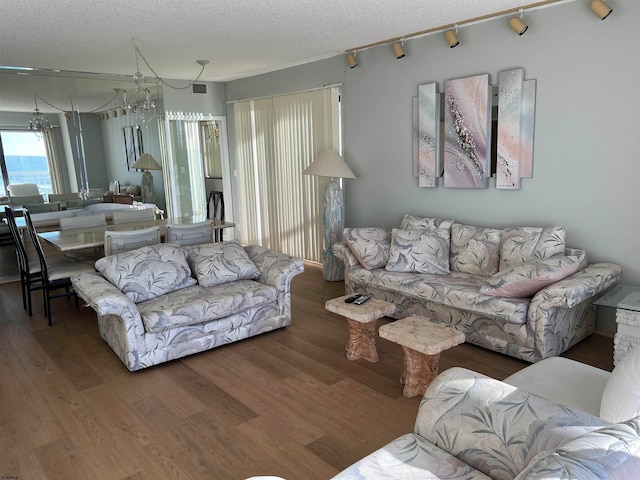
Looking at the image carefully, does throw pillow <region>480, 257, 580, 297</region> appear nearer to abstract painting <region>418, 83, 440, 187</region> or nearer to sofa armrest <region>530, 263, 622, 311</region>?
sofa armrest <region>530, 263, 622, 311</region>

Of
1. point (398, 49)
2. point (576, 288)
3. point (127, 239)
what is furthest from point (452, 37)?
point (127, 239)

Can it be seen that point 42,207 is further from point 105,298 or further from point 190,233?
point 105,298

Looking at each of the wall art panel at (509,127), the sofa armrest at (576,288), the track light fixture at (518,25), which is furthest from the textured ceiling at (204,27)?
the sofa armrest at (576,288)

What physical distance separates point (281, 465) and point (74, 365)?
6.47 feet

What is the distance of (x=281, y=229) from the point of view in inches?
262

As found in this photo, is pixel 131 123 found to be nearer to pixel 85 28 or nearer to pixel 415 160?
pixel 85 28

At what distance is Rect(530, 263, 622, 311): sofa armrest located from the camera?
3.00 m

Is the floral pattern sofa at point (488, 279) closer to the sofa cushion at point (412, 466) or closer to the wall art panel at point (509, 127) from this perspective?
the wall art panel at point (509, 127)

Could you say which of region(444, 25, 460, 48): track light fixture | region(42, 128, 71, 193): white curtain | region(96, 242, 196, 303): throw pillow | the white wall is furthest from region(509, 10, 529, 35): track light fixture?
region(42, 128, 71, 193): white curtain

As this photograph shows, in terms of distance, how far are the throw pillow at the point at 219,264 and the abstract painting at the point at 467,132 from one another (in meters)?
2.00

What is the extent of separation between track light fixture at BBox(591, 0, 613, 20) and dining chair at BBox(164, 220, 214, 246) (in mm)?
3682

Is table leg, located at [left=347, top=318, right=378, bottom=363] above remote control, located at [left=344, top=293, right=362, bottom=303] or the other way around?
the other way around

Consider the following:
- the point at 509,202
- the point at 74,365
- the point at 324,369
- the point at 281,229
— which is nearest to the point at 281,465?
the point at 324,369

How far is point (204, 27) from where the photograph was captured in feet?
12.7
